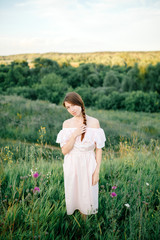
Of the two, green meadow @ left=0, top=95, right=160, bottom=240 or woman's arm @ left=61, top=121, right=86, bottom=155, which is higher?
woman's arm @ left=61, top=121, right=86, bottom=155

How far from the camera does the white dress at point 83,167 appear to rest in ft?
6.84

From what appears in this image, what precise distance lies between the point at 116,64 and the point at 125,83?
16.8m

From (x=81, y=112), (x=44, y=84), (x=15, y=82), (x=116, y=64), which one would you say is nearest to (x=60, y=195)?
(x=81, y=112)

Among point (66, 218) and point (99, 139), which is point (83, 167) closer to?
point (99, 139)

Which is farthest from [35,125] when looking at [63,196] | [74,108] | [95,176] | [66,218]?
[95,176]

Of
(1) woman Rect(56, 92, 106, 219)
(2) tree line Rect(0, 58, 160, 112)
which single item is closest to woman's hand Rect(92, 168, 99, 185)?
(1) woman Rect(56, 92, 106, 219)

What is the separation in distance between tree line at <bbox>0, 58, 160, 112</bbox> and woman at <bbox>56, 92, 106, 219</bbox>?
29.8 meters

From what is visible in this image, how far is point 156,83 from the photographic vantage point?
119 feet

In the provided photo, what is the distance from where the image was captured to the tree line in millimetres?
31638

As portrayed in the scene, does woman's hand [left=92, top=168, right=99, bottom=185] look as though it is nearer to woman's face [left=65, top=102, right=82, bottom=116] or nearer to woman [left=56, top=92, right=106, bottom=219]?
woman [left=56, top=92, right=106, bottom=219]

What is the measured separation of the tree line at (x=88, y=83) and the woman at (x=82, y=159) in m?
29.8

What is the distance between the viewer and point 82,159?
6.89ft

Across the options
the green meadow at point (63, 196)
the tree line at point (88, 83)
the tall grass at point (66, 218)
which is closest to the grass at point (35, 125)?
the green meadow at point (63, 196)

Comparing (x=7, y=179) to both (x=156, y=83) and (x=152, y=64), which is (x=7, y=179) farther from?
(x=152, y=64)
